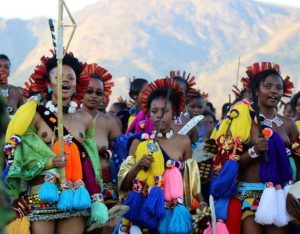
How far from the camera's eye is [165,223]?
7691 millimetres

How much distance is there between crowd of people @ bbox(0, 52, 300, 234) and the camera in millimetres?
6957

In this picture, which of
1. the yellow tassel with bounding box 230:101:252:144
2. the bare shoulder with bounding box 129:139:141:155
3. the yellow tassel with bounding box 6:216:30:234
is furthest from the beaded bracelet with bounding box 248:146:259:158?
the yellow tassel with bounding box 6:216:30:234

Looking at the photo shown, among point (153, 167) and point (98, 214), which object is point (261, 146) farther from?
point (98, 214)

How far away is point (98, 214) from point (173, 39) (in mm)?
116459

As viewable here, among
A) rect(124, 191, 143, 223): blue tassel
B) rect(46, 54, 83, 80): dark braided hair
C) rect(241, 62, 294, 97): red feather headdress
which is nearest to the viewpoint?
rect(46, 54, 83, 80): dark braided hair

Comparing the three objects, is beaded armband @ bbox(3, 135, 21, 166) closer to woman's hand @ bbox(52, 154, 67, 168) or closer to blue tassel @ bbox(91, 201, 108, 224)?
woman's hand @ bbox(52, 154, 67, 168)

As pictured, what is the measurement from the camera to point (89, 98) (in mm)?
9227

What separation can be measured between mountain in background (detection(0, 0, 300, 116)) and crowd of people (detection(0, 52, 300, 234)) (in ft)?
260

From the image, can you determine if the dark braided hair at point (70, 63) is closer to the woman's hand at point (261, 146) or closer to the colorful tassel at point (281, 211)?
the woman's hand at point (261, 146)

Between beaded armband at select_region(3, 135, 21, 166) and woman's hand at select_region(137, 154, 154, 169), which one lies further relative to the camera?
woman's hand at select_region(137, 154, 154, 169)

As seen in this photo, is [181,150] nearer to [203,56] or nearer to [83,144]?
[83,144]

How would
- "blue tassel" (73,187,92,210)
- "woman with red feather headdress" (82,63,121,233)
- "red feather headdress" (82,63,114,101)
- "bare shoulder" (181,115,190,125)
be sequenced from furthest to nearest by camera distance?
1. "bare shoulder" (181,115,190,125)
2. "red feather headdress" (82,63,114,101)
3. "woman with red feather headdress" (82,63,121,233)
4. "blue tassel" (73,187,92,210)

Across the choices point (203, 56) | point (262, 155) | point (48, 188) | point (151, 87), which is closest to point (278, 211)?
point (262, 155)

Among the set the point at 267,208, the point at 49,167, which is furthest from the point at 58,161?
the point at 267,208
